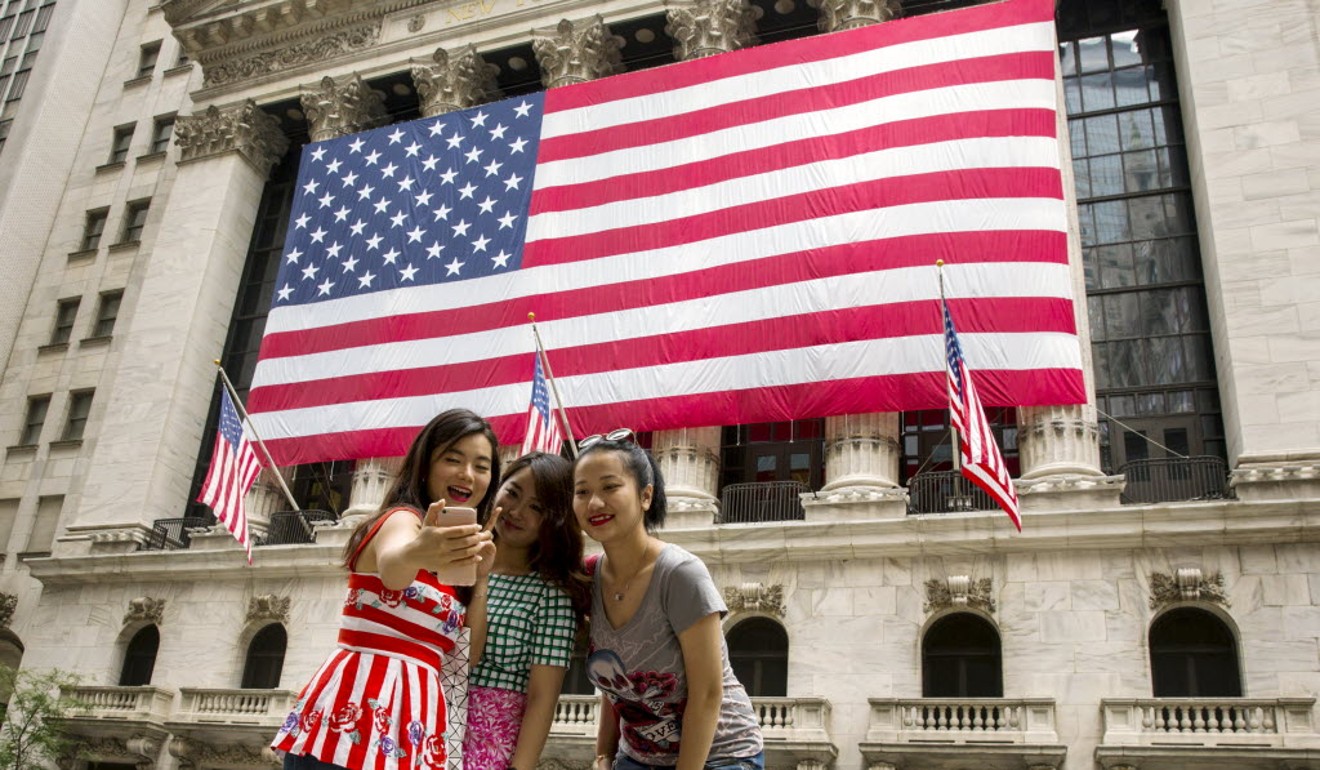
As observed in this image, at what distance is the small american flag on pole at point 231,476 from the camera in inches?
1006

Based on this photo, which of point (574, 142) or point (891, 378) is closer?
point (891, 378)

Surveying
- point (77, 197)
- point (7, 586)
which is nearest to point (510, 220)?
point (7, 586)

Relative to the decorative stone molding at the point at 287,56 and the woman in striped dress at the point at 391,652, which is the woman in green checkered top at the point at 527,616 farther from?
the decorative stone molding at the point at 287,56

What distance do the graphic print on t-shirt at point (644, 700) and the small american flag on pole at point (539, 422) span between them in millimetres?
15978

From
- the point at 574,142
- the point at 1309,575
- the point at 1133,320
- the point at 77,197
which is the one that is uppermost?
the point at 77,197

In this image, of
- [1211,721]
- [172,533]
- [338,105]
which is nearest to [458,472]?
[1211,721]

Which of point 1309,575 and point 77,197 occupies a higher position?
point 77,197

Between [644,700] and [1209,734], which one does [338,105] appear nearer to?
[1209,734]

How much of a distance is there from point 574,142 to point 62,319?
21.7 meters

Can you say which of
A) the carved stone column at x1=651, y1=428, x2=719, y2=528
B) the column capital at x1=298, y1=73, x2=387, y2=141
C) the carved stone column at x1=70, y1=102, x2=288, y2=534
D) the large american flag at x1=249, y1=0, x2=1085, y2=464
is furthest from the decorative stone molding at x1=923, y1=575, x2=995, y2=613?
the column capital at x1=298, y1=73, x2=387, y2=141

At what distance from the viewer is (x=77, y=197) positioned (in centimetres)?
4281

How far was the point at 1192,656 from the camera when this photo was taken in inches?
825

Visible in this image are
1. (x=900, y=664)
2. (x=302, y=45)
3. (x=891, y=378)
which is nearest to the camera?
(x=900, y=664)

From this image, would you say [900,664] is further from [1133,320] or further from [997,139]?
[997,139]
